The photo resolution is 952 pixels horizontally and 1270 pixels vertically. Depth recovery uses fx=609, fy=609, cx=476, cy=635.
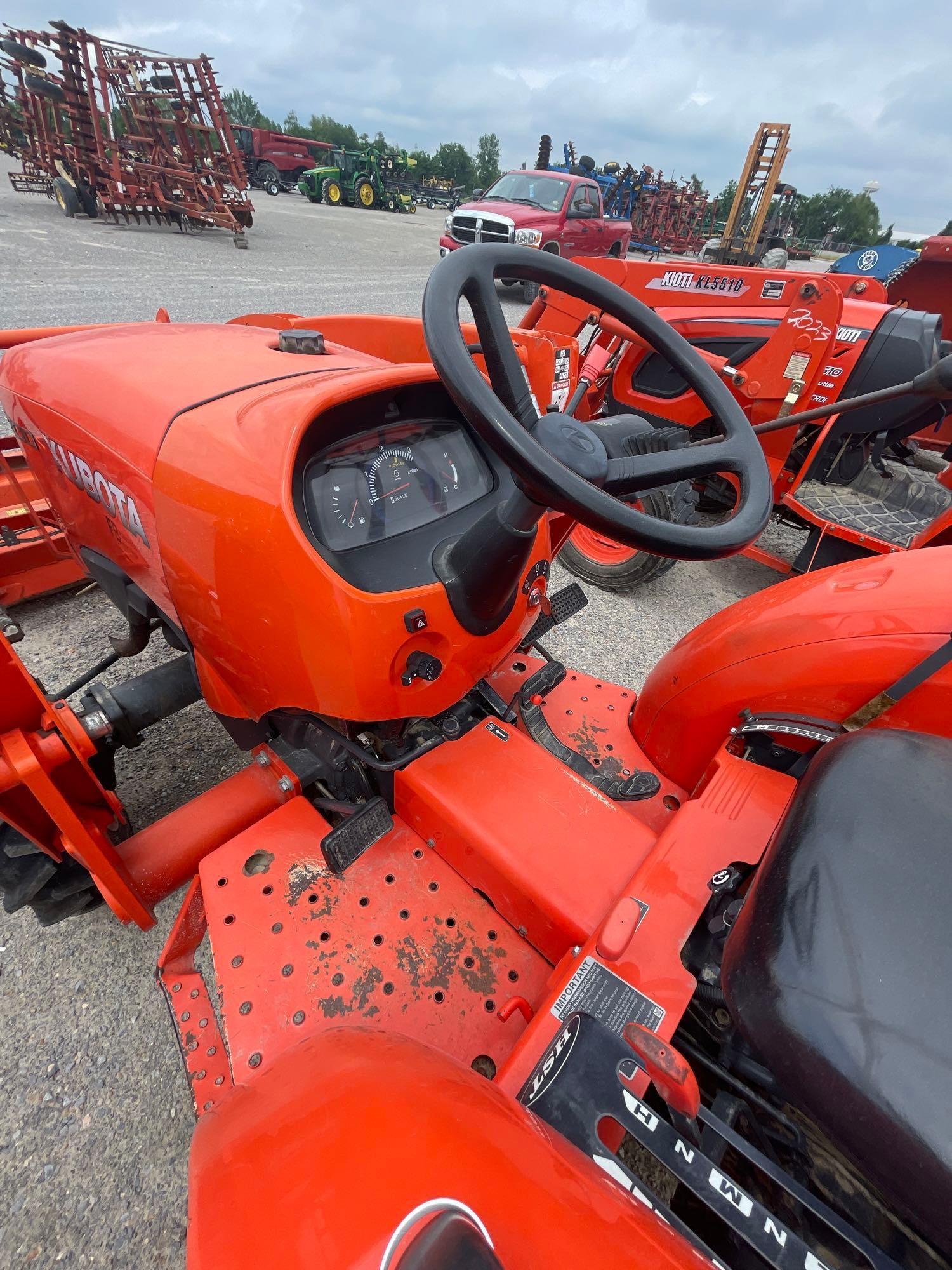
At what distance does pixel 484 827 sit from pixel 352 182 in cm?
2803

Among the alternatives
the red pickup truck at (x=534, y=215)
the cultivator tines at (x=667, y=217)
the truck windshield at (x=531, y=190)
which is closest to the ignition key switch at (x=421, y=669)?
the red pickup truck at (x=534, y=215)

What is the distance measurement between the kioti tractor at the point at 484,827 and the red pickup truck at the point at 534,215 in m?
9.42

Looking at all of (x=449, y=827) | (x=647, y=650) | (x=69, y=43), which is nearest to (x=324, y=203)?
(x=69, y=43)

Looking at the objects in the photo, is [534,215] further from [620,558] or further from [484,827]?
[484,827]

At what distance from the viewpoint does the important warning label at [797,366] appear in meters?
3.14

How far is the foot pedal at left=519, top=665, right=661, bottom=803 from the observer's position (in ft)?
5.32

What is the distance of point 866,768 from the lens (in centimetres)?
92

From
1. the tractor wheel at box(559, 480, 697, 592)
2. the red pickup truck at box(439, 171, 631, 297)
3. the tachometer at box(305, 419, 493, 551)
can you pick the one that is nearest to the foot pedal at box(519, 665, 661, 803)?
the tachometer at box(305, 419, 493, 551)

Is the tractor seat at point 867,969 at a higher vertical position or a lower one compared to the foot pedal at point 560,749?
higher

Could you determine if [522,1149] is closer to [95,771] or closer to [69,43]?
[95,771]

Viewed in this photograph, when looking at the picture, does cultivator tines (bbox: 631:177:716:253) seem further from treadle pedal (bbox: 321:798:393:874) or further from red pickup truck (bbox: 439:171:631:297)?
treadle pedal (bbox: 321:798:393:874)

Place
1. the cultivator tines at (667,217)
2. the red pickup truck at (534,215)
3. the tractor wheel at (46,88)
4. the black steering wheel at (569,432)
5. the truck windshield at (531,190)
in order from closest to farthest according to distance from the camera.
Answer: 1. the black steering wheel at (569,432)
2. the red pickup truck at (534,215)
3. the truck windshield at (531,190)
4. the tractor wheel at (46,88)
5. the cultivator tines at (667,217)

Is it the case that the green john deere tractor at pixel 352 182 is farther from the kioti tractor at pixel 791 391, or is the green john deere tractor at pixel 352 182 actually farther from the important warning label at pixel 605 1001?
the important warning label at pixel 605 1001

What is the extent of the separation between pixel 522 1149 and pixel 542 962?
70 cm
